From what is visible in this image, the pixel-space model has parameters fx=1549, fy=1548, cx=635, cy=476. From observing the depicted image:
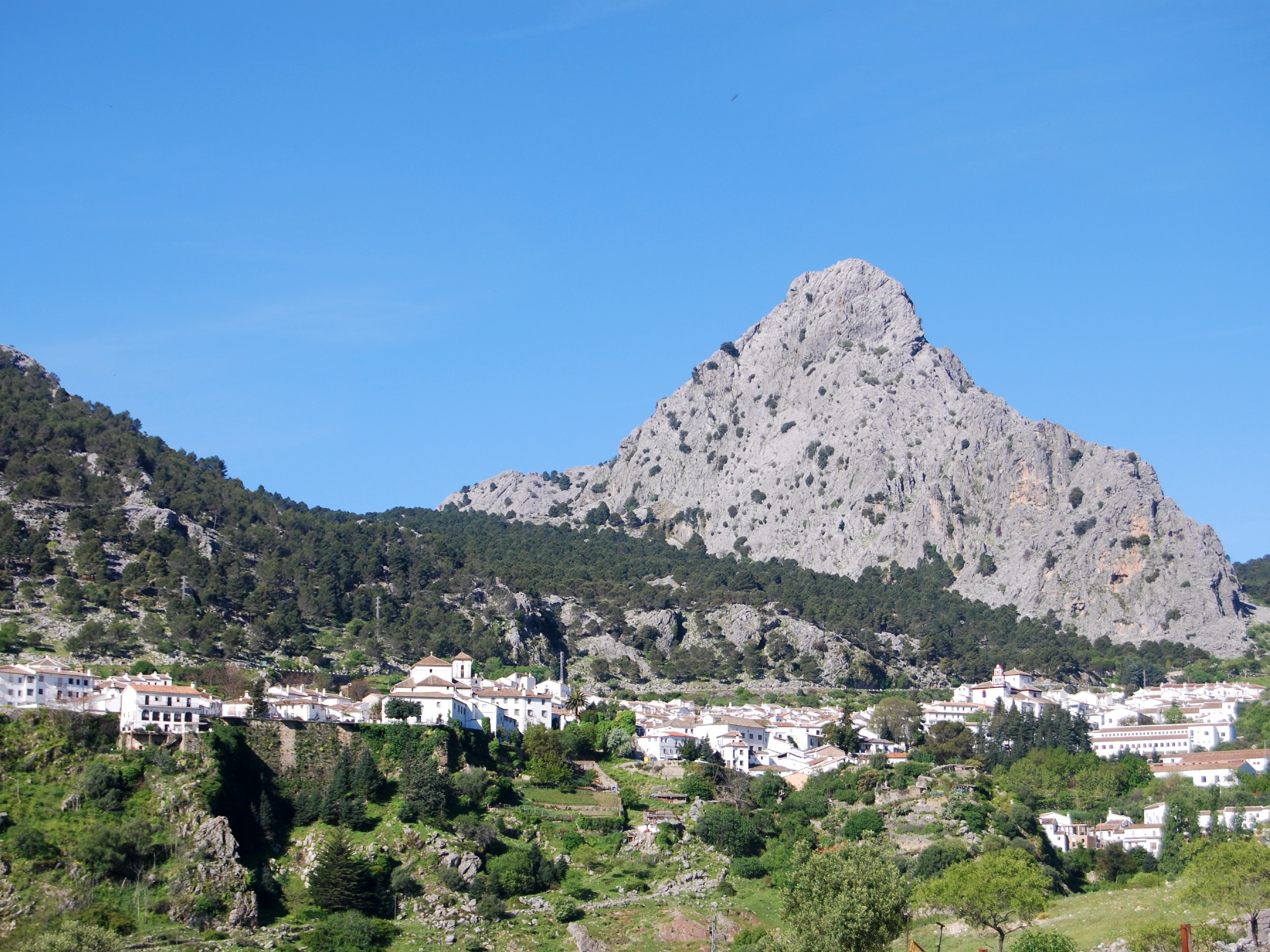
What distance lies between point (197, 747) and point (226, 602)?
48.4 m

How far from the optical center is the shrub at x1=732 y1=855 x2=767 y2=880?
7994cm

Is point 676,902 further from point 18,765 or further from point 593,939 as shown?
point 18,765

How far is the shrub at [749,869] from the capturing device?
262 ft

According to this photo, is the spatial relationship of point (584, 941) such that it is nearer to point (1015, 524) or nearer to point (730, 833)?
point (730, 833)

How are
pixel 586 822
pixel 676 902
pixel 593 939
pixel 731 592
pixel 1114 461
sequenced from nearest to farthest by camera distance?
pixel 593 939 < pixel 676 902 < pixel 586 822 < pixel 731 592 < pixel 1114 461

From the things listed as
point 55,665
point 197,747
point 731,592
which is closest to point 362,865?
point 197,747

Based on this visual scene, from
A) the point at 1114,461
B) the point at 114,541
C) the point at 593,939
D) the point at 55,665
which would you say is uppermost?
the point at 1114,461

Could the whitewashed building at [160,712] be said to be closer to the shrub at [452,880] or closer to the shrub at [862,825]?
the shrub at [452,880]

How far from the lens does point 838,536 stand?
190 meters

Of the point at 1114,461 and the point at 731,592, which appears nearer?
the point at 731,592

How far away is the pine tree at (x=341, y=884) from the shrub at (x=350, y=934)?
1.29 metres

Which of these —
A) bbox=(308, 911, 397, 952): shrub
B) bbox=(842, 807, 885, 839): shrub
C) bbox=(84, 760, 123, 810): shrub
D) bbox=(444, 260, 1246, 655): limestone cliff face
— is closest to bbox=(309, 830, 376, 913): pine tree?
bbox=(308, 911, 397, 952): shrub

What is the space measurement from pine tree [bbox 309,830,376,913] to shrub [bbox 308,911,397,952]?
A: 129 centimetres

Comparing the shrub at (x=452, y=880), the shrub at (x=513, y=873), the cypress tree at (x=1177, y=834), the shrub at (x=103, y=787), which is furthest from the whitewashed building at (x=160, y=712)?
the cypress tree at (x=1177, y=834)
